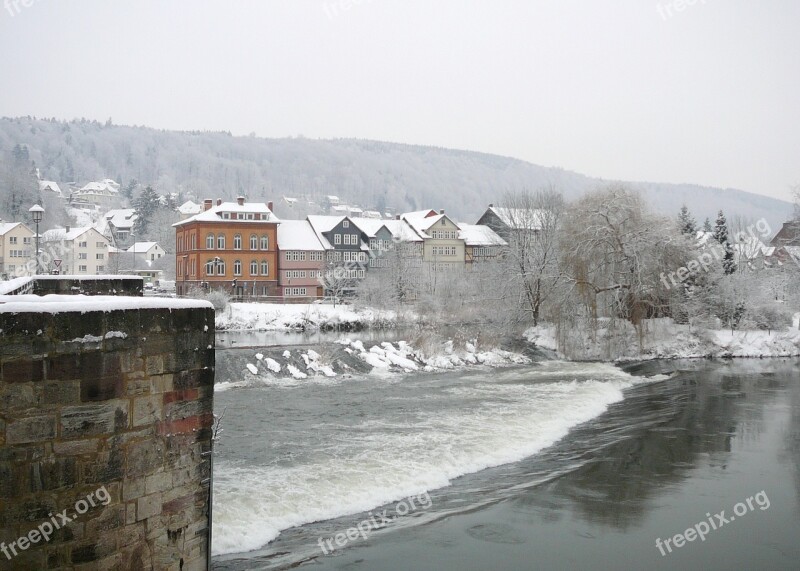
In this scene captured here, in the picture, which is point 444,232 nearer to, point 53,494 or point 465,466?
point 465,466

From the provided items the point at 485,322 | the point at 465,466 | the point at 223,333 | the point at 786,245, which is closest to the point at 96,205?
the point at 223,333

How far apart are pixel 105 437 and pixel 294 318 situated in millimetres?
42208

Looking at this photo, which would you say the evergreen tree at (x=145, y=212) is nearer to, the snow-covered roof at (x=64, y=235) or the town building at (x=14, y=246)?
Answer: the snow-covered roof at (x=64, y=235)

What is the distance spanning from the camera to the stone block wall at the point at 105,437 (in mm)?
5289

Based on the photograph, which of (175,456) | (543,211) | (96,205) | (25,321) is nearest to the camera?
(25,321)

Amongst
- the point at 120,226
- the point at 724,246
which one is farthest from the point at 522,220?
the point at 120,226

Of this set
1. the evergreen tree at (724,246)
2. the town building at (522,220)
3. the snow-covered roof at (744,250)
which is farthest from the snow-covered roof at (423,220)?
the snow-covered roof at (744,250)

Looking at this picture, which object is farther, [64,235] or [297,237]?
[64,235]

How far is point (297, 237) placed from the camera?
225 ft

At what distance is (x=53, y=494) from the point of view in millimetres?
5457

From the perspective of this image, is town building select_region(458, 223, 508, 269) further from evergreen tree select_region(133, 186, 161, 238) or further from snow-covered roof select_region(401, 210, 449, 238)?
evergreen tree select_region(133, 186, 161, 238)

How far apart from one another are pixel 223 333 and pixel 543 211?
2488 centimetres

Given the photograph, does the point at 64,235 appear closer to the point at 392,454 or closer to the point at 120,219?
the point at 120,219

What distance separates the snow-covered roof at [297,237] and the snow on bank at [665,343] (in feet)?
111
